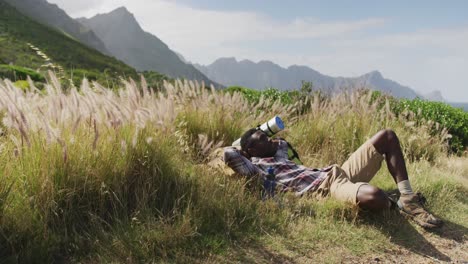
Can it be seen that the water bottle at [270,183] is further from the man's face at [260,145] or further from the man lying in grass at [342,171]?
the man's face at [260,145]

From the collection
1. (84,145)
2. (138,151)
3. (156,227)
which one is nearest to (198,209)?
(156,227)

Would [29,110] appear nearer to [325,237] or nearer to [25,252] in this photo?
[25,252]

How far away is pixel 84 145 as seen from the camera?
9.98 ft

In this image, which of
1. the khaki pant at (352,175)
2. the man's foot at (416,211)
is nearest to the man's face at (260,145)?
the khaki pant at (352,175)

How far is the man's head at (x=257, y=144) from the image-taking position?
453 cm

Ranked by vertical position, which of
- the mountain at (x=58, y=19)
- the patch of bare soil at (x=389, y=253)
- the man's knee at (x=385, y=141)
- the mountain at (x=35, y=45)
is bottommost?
the patch of bare soil at (x=389, y=253)

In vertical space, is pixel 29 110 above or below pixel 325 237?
above

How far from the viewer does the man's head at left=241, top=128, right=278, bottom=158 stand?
4531 mm

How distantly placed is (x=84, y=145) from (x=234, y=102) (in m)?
3.18

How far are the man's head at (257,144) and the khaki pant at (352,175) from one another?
2.24 feet

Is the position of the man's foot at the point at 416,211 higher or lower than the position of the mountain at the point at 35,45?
lower

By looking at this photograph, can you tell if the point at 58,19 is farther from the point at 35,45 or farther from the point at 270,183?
the point at 270,183

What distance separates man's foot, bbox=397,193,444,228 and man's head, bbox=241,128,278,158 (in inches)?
54.6

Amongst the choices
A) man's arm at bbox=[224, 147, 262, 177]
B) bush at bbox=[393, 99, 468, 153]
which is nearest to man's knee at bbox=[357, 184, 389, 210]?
man's arm at bbox=[224, 147, 262, 177]
